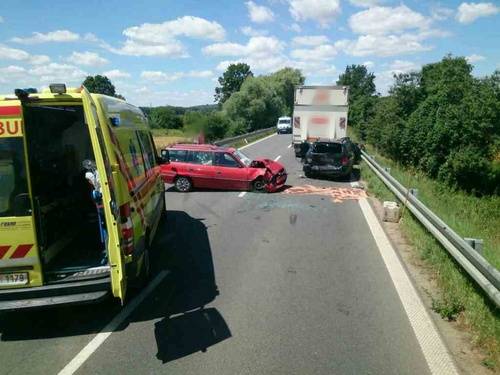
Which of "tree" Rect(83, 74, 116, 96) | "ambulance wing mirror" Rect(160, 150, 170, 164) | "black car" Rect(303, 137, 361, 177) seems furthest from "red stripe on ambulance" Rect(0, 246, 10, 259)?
"tree" Rect(83, 74, 116, 96)

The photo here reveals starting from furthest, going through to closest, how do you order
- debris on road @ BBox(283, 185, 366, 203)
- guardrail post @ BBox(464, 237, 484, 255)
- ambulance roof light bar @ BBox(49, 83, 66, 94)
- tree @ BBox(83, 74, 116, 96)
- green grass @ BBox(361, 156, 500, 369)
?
1. tree @ BBox(83, 74, 116, 96)
2. debris on road @ BBox(283, 185, 366, 203)
3. guardrail post @ BBox(464, 237, 484, 255)
4. ambulance roof light bar @ BBox(49, 83, 66, 94)
5. green grass @ BBox(361, 156, 500, 369)

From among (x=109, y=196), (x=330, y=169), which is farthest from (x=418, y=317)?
(x=330, y=169)

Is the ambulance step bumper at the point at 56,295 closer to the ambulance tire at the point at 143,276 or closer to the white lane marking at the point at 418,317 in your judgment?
the ambulance tire at the point at 143,276

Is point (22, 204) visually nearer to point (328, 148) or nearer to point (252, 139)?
point (328, 148)

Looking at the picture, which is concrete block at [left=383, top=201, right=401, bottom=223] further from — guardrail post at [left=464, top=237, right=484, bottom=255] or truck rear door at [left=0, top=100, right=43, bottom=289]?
truck rear door at [left=0, top=100, right=43, bottom=289]

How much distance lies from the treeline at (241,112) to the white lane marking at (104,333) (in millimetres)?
22435

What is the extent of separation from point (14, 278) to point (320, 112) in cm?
1974

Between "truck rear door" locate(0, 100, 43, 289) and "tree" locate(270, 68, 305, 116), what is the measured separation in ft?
234

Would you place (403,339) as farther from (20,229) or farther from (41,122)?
(41,122)

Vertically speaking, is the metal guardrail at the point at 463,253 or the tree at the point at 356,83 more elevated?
the tree at the point at 356,83

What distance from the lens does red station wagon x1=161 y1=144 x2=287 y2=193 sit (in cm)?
1495

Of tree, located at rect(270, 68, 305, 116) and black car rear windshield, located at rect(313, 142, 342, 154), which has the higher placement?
tree, located at rect(270, 68, 305, 116)

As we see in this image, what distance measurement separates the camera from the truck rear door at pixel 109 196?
475 centimetres

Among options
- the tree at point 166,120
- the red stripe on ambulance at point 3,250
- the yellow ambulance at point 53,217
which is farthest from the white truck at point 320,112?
the tree at point 166,120
